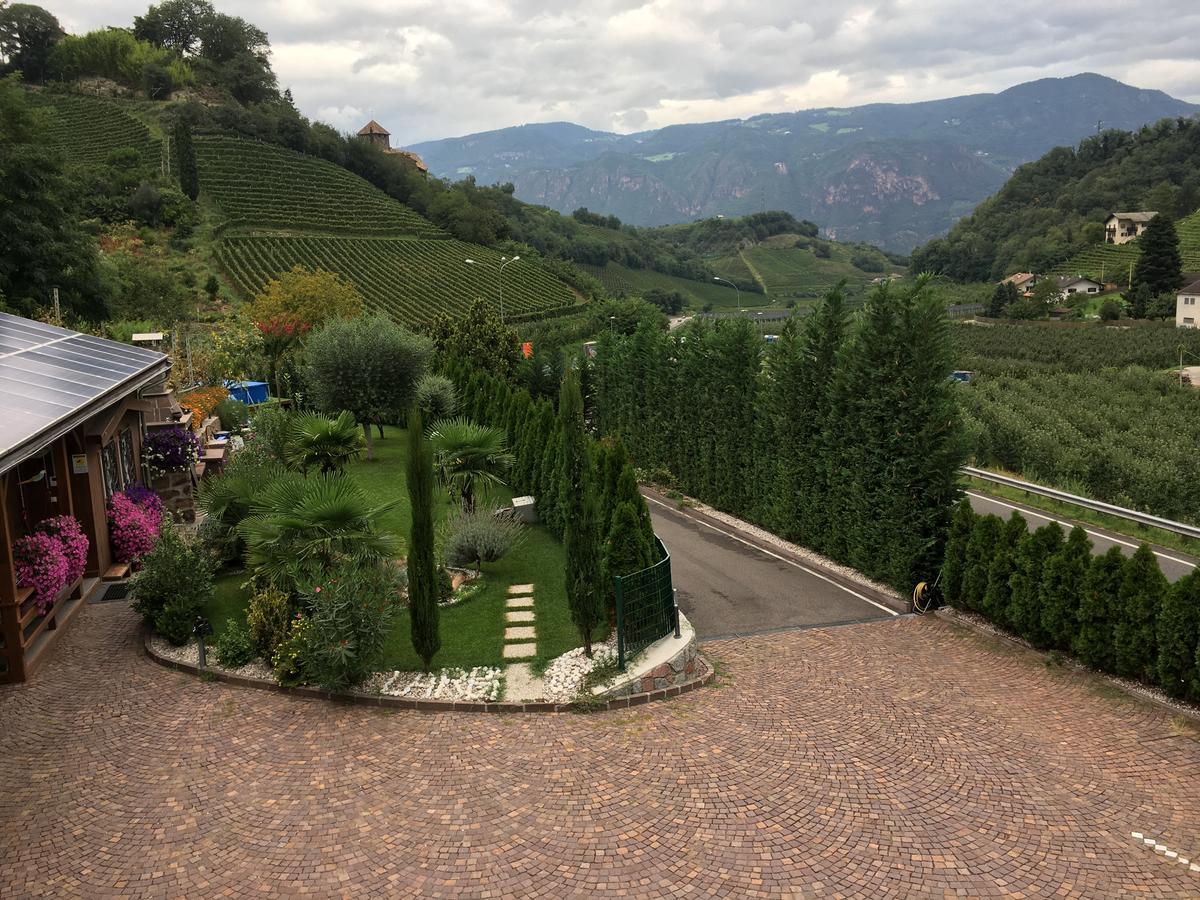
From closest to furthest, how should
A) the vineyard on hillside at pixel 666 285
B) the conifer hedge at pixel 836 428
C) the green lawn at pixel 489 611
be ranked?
the green lawn at pixel 489 611
the conifer hedge at pixel 836 428
the vineyard on hillside at pixel 666 285

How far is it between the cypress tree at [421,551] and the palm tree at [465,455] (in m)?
6.57

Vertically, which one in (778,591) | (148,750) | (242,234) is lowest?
(778,591)

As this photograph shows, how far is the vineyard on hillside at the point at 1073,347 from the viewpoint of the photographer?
60281 mm

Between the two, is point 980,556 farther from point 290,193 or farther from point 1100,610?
point 290,193

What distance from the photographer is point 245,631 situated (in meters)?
11.6

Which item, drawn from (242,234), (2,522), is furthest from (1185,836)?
(242,234)

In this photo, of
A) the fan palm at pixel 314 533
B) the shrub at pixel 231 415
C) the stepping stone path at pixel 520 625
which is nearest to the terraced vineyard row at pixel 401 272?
the shrub at pixel 231 415

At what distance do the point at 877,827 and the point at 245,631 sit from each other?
845 cm

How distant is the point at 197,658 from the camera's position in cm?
1141

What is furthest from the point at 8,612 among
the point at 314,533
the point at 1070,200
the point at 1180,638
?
the point at 1070,200

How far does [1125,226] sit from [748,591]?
123525 mm

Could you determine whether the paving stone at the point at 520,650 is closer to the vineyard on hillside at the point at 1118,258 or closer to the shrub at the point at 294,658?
the shrub at the point at 294,658

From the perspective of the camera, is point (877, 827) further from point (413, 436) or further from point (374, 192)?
point (374, 192)

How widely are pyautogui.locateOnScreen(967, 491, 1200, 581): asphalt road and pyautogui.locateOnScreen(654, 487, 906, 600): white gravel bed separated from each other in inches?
103
